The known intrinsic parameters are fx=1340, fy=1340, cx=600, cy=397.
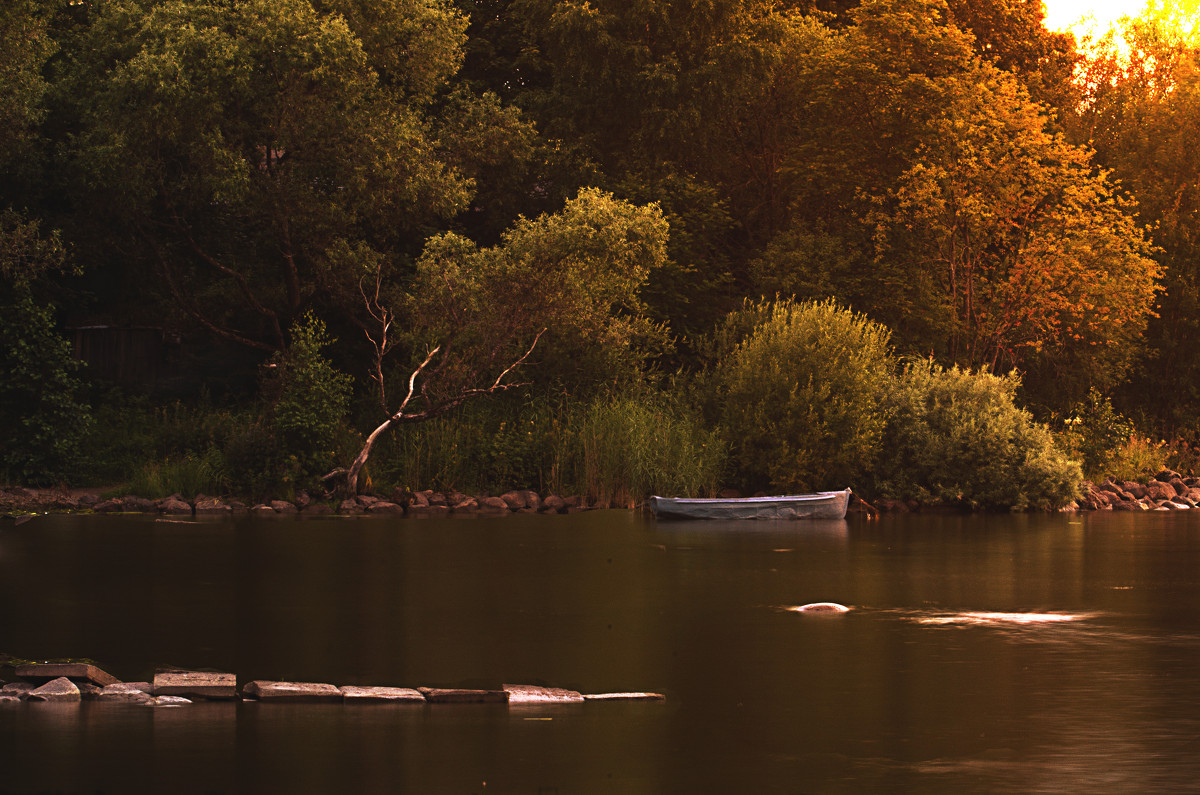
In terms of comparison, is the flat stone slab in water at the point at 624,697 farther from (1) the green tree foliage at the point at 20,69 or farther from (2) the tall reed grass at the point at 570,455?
(1) the green tree foliage at the point at 20,69

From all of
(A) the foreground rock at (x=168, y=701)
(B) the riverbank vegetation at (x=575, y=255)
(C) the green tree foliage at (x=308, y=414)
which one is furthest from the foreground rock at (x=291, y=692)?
(B) the riverbank vegetation at (x=575, y=255)

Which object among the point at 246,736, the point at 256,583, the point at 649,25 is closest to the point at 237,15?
the point at 649,25

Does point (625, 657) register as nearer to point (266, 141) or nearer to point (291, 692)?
point (291, 692)

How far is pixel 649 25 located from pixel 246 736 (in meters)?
37.3

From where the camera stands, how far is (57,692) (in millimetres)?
10227

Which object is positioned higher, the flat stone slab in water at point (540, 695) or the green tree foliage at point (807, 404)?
the green tree foliage at point (807, 404)

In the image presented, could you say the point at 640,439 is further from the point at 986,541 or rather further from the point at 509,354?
the point at 986,541

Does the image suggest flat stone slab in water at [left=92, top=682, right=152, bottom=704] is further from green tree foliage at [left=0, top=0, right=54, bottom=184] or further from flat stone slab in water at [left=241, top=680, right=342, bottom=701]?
green tree foliage at [left=0, top=0, right=54, bottom=184]

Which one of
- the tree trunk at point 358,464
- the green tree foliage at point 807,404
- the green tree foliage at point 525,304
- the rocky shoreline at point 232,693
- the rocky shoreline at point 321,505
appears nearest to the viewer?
the rocky shoreline at point 232,693

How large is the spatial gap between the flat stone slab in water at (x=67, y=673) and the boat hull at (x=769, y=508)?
65.2 feet

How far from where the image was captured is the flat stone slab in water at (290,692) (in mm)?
10289

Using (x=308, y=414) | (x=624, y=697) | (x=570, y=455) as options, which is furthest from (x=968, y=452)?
(x=624, y=697)

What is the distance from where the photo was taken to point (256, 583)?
18.4 m

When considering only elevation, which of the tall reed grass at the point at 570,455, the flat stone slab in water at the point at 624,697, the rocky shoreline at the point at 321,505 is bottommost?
the flat stone slab in water at the point at 624,697
